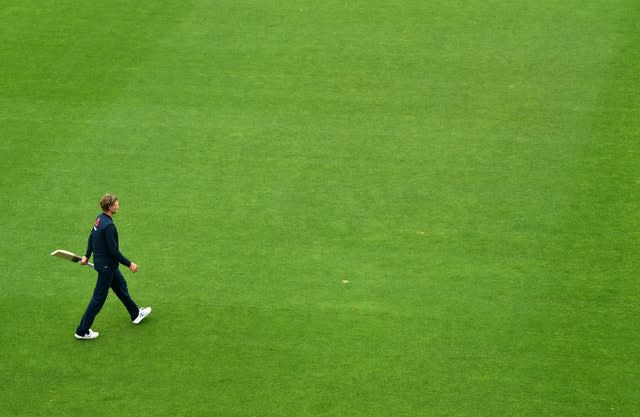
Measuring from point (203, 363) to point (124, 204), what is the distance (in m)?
3.40

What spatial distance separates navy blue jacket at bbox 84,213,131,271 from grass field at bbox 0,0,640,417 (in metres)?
0.99

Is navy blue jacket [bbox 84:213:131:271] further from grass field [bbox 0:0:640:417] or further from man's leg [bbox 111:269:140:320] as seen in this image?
grass field [bbox 0:0:640:417]

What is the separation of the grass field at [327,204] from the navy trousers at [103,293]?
0.32 meters

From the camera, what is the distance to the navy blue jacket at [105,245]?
11.4m

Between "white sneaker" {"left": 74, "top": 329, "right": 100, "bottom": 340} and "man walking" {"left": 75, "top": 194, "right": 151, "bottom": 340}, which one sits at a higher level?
"man walking" {"left": 75, "top": 194, "right": 151, "bottom": 340}

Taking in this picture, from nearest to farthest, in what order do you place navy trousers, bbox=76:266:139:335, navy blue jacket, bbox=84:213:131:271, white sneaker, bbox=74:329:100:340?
navy blue jacket, bbox=84:213:131:271, navy trousers, bbox=76:266:139:335, white sneaker, bbox=74:329:100:340

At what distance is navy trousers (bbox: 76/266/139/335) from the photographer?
11.6m

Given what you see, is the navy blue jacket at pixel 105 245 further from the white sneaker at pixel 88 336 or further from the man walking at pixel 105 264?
the white sneaker at pixel 88 336

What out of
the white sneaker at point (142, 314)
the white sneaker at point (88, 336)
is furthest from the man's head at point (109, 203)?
the white sneaker at point (88, 336)

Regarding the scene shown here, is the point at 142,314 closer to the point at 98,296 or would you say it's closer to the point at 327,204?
the point at 98,296

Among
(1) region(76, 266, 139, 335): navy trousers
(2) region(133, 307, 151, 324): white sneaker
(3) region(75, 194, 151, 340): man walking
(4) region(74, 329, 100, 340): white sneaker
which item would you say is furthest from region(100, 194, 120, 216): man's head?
(4) region(74, 329, 100, 340): white sneaker

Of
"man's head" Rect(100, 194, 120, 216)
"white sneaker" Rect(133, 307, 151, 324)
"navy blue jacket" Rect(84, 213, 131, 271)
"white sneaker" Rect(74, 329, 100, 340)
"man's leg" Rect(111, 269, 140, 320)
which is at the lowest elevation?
"white sneaker" Rect(74, 329, 100, 340)

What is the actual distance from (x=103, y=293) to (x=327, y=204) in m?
3.61

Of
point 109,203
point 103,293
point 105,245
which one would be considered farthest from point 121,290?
point 109,203
